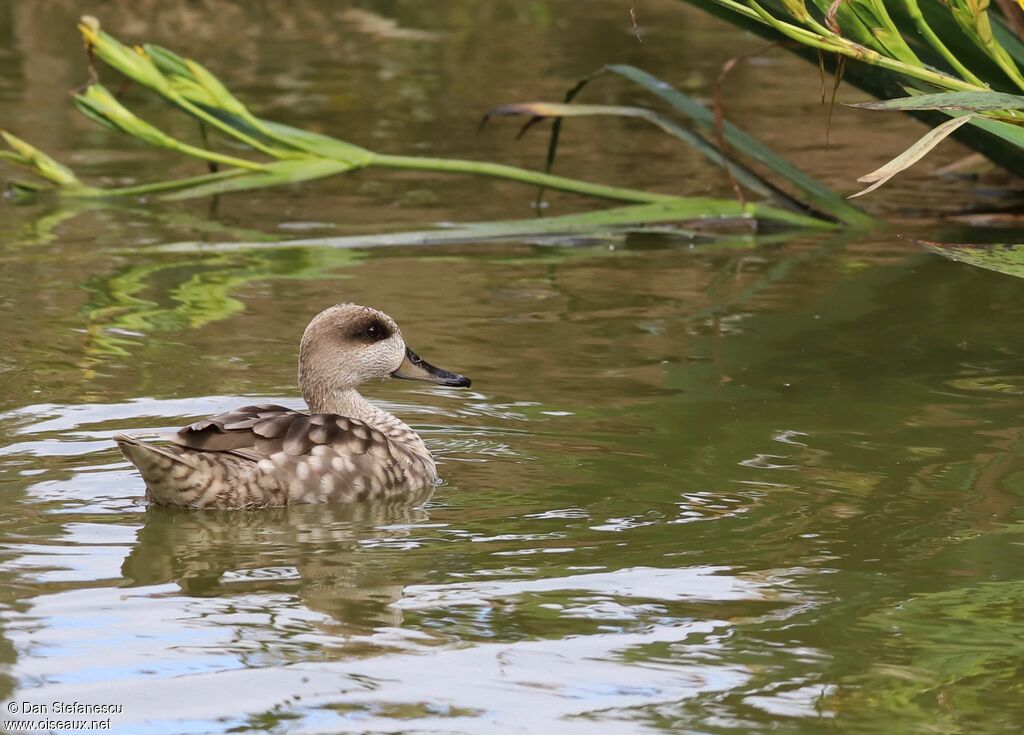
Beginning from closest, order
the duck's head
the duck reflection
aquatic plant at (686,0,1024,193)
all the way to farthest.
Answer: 1. the duck reflection
2. aquatic plant at (686,0,1024,193)
3. the duck's head

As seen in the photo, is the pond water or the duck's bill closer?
the pond water

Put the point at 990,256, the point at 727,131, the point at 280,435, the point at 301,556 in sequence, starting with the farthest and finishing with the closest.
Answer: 1. the point at 727,131
2. the point at 280,435
3. the point at 990,256
4. the point at 301,556

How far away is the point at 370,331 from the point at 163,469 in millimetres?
1370

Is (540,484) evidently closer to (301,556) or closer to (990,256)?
(301,556)

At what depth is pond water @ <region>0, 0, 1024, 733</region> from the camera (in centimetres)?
468

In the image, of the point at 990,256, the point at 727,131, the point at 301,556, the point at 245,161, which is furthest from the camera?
the point at 727,131

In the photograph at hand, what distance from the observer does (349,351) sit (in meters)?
7.14

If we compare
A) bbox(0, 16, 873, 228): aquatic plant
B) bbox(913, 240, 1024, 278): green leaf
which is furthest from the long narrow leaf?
bbox(0, 16, 873, 228): aquatic plant

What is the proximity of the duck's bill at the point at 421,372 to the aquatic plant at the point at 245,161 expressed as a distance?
280cm

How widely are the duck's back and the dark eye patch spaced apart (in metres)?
0.51

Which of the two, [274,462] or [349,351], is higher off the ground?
[349,351]

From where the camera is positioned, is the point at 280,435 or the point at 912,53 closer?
the point at 912,53

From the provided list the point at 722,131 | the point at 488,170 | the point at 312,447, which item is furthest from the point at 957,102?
the point at 488,170

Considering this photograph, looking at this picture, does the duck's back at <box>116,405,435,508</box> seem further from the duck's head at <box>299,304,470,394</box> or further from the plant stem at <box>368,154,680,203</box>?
the plant stem at <box>368,154,680,203</box>
